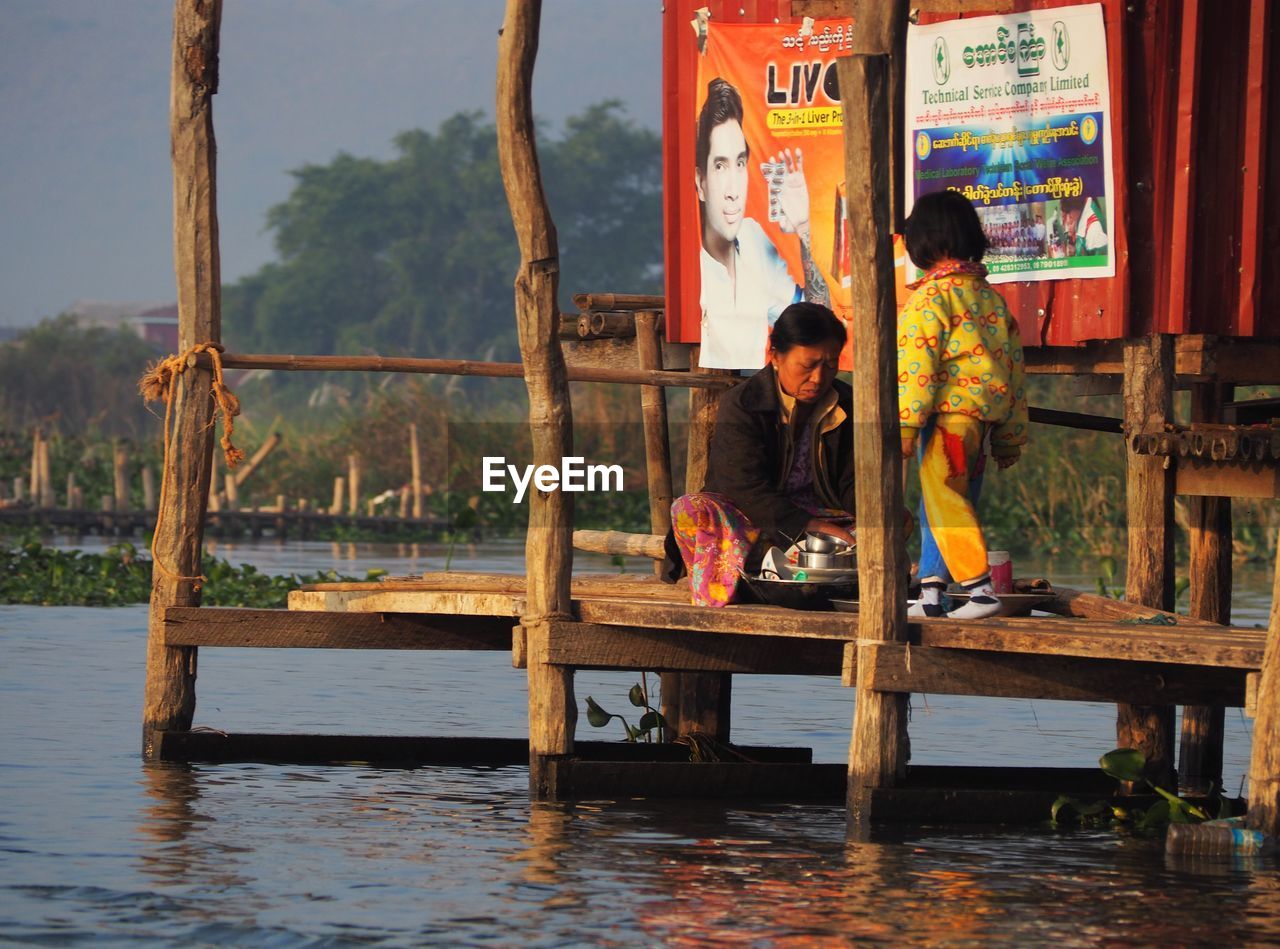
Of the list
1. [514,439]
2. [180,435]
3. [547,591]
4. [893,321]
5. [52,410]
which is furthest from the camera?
[52,410]

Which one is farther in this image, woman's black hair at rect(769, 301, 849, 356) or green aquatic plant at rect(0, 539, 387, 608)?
green aquatic plant at rect(0, 539, 387, 608)

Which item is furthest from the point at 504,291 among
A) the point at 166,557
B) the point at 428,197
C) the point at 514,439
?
the point at 166,557

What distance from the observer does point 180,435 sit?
430 inches

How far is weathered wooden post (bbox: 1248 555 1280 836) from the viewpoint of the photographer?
7.79 metres

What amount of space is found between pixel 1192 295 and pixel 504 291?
205 ft

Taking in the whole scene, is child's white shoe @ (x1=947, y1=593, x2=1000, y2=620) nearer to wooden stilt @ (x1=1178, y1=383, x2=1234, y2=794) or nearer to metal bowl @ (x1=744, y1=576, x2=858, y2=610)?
metal bowl @ (x1=744, y1=576, x2=858, y2=610)

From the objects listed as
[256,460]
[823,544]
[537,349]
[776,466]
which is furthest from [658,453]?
[256,460]

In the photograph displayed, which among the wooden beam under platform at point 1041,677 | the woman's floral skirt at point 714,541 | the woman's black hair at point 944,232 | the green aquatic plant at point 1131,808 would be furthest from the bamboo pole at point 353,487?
the wooden beam under platform at point 1041,677

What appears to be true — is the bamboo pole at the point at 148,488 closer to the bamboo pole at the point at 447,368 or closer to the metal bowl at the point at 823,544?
the bamboo pole at the point at 447,368

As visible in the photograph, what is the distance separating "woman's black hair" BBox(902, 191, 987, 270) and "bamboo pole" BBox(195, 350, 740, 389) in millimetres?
2029

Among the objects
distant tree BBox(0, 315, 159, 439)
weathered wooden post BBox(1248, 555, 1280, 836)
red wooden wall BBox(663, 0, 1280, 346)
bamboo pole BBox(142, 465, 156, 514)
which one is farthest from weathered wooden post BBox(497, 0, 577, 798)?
distant tree BBox(0, 315, 159, 439)

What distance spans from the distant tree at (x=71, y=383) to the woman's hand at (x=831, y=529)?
53.0m

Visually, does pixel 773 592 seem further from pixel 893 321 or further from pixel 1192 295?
pixel 1192 295

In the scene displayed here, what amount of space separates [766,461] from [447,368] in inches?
92.6
